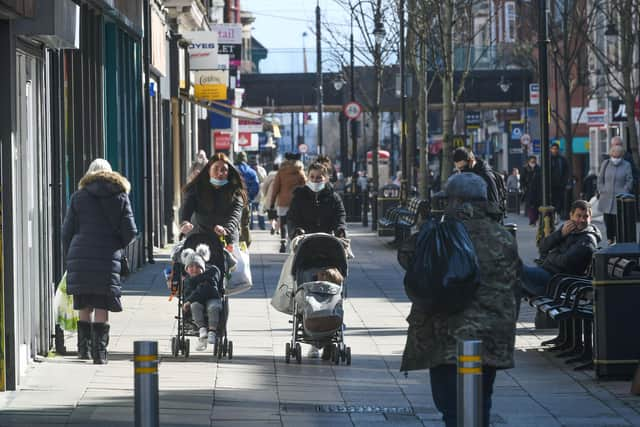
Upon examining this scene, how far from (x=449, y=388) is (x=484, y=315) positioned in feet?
A: 1.37

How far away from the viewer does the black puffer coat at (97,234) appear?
1236 cm

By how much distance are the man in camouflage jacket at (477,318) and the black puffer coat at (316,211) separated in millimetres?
6319

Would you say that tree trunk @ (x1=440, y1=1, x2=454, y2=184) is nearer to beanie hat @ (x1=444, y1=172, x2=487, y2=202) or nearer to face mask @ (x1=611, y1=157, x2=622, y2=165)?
face mask @ (x1=611, y1=157, x2=622, y2=165)

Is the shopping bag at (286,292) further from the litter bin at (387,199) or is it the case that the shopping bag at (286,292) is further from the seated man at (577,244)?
the litter bin at (387,199)

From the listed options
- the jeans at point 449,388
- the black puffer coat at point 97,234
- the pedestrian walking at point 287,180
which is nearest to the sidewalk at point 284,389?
the black puffer coat at point 97,234

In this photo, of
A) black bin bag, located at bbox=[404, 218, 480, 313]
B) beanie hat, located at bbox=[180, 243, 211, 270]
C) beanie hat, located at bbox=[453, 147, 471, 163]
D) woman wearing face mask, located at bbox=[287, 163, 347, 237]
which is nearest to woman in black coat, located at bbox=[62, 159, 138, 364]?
beanie hat, located at bbox=[180, 243, 211, 270]

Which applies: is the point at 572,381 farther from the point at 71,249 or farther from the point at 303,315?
the point at 71,249

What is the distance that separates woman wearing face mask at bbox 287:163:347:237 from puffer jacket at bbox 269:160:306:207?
1065cm

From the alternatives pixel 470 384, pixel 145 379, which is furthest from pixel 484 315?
pixel 145 379

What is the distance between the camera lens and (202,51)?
1463 inches

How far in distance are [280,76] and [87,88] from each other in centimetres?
5189

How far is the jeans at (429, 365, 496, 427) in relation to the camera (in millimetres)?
7758

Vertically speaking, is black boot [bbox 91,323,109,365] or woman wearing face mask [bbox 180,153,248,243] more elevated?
woman wearing face mask [bbox 180,153,248,243]

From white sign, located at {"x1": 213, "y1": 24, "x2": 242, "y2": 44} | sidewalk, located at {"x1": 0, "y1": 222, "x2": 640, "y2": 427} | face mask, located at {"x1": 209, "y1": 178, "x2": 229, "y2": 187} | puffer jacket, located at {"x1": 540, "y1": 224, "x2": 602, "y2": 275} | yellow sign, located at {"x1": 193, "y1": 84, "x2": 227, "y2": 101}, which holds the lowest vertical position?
sidewalk, located at {"x1": 0, "y1": 222, "x2": 640, "y2": 427}
